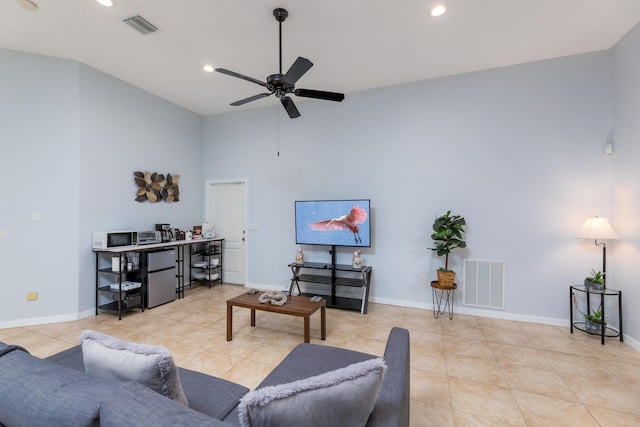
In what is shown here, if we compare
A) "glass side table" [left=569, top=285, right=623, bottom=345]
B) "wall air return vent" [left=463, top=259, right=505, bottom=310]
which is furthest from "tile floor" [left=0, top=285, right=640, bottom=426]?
"wall air return vent" [left=463, top=259, right=505, bottom=310]

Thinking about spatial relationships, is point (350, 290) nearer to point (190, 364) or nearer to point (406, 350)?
point (190, 364)

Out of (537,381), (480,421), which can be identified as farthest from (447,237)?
(480,421)

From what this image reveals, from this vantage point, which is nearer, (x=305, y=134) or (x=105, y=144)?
(x=105, y=144)

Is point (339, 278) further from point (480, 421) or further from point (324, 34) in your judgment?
point (324, 34)

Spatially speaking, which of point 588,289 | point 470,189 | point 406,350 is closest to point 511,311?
point 588,289

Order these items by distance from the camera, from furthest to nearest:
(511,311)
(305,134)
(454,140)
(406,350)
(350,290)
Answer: (305,134) → (350,290) → (454,140) → (511,311) → (406,350)

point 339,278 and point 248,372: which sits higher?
point 339,278

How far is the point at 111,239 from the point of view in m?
3.66

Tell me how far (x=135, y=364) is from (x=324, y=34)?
3.21 metres

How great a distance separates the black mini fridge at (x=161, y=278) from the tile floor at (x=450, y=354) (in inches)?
6.6

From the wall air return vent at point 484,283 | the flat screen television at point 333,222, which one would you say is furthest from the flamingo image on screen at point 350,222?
the wall air return vent at point 484,283

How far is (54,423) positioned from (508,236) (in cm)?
427

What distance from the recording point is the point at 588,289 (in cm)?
298

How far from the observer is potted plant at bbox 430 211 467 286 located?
344cm
